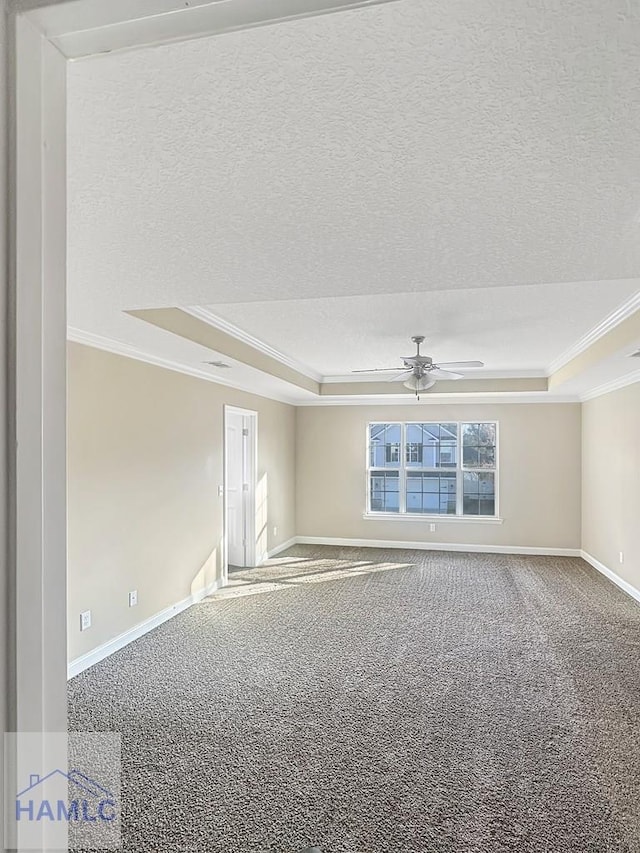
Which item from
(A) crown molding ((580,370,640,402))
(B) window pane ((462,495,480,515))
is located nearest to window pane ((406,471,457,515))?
(B) window pane ((462,495,480,515))

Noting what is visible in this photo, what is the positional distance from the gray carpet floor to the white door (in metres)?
1.56

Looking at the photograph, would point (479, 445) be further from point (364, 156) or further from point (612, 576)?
point (364, 156)

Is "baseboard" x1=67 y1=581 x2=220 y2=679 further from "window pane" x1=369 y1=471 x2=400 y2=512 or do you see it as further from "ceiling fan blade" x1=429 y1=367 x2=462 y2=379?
"window pane" x1=369 y1=471 x2=400 y2=512

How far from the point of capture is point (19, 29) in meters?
0.61

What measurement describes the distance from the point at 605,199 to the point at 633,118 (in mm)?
459

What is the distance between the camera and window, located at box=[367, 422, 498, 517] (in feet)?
26.3

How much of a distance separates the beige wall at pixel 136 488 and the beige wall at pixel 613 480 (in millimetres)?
4273

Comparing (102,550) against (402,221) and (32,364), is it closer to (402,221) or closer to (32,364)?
(402,221)

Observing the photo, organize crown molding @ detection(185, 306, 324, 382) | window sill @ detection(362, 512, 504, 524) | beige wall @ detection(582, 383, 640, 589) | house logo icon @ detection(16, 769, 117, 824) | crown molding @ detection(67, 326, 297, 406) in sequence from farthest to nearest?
window sill @ detection(362, 512, 504, 524) < beige wall @ detection(582, 383, 640, 589) < crown molding @ detection(185, 306, 324, 382) < crown molding @ detection(67, 326, 297, 406) < house logo icon @ detection(16, 769, 117, 824)

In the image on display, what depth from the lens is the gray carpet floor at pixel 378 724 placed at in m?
2.19

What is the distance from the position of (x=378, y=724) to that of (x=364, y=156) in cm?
280

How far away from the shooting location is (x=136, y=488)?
4359 mm

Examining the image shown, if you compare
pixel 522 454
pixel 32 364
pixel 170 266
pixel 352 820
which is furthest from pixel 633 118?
pixel 522 454

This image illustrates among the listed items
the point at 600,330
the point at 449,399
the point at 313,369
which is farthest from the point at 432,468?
the point at 600,330
